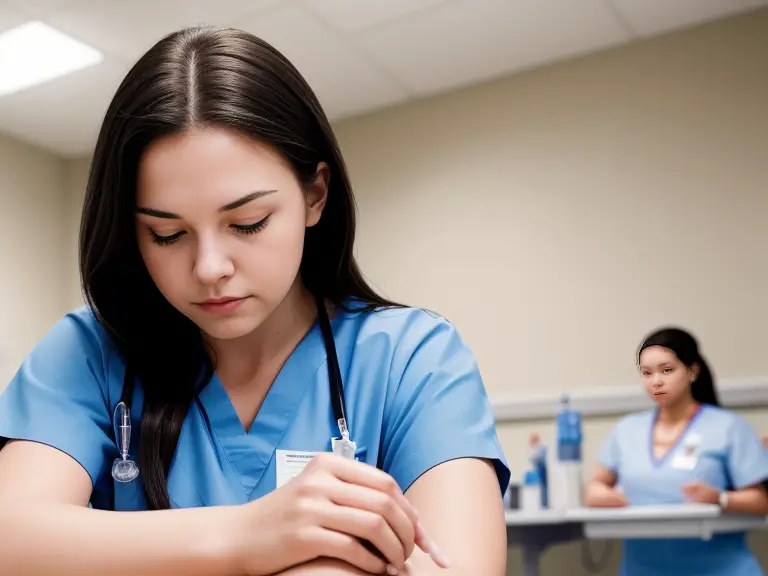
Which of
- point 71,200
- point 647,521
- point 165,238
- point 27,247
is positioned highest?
point 71,200

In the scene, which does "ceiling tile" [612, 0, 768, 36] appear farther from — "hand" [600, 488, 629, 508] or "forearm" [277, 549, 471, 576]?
"forearm" [277, 549, 471, 576]

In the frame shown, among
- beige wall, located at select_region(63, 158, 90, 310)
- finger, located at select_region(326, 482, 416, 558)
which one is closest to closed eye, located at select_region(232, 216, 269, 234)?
finger, located at select_region(326, 482, 416, 558)

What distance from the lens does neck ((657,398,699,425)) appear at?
2258mm

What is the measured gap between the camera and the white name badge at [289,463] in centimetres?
86

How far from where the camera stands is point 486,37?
334cm

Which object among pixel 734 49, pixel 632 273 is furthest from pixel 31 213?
pixel 734 49

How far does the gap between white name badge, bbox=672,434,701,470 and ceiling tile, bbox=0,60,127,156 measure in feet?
8.26

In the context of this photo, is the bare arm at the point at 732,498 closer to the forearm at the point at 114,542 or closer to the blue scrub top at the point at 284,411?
the blue scrub top at the point at 284,411

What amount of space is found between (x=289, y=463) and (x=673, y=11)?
2923 millimetres

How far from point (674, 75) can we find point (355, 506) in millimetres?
3096

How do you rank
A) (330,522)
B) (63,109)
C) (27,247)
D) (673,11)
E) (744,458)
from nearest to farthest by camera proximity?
(330,522) < (744,458) < (673,11) < (63,109) < (27,247)

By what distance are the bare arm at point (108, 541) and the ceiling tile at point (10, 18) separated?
281 cm

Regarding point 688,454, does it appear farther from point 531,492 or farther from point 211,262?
point 211,262

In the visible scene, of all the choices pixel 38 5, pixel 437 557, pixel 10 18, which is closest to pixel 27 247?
pixel 10 18
